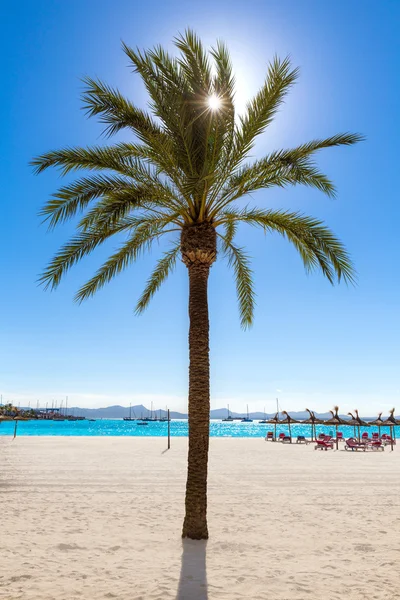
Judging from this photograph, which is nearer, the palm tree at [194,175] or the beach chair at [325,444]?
the palm tree at [194,175]

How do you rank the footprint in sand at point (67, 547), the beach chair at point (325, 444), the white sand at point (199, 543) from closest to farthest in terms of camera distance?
the white sand at point (199, 543)
the footprint in sand at point (67, 547)
the beach chair at point (325, 444)

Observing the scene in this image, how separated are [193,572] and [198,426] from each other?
2390mm

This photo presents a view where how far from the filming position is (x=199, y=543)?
8.24m

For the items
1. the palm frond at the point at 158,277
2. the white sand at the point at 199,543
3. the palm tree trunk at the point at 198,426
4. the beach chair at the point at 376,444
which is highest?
the palm frond at the point at 158,277

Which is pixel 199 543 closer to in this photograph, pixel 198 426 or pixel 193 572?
pixel 193 572

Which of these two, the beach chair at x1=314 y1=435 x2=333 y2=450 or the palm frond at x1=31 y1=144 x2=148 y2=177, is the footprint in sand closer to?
the palm frond at x1=31 y1=144 x2=148 y2=177

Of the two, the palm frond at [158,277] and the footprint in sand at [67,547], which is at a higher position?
the palm frond at [158,277]

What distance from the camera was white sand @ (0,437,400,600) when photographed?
6179mm

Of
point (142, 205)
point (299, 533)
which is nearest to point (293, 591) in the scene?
point (299, 533)

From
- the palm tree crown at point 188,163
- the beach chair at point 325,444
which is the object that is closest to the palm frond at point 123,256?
the palm tree crown at point 188,163

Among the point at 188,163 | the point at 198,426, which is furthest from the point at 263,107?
the point at 198,426

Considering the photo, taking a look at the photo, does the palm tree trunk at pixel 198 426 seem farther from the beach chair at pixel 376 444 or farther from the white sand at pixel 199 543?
the beach chair at pixel 376 444

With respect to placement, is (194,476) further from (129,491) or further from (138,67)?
(138,67)

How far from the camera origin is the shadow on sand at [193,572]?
5926 millimetres
